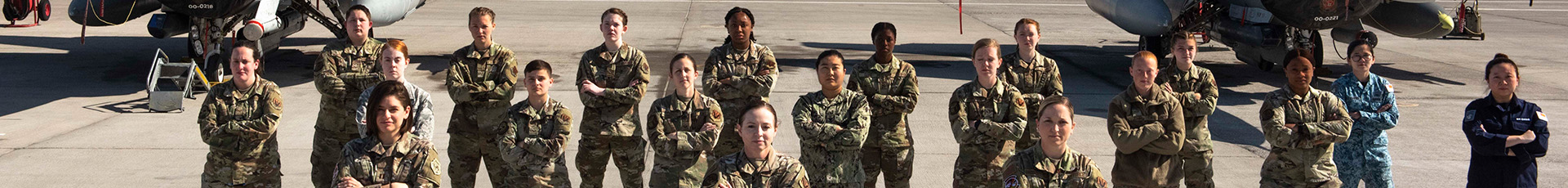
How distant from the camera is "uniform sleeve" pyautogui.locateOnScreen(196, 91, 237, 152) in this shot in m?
5.82

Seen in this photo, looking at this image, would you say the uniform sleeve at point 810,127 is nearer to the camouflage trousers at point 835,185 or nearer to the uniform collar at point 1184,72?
the camouflage trousers at point 835,185

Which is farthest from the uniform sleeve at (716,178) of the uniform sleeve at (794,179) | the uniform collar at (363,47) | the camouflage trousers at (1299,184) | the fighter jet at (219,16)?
the fighter jet at (219,16)

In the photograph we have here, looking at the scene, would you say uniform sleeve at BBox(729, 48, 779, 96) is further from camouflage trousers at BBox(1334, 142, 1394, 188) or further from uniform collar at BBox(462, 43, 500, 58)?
camouflage trousers at BBox(1334, 142, 1394, 188)

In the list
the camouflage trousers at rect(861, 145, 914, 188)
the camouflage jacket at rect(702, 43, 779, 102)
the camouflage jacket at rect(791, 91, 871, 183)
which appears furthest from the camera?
→ the camouflage jacket at rect(702, 43, 779, 102)

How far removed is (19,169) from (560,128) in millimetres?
4524

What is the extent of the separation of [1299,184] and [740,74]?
2.79 m

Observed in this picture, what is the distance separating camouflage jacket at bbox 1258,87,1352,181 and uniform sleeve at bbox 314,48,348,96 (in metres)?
4.69

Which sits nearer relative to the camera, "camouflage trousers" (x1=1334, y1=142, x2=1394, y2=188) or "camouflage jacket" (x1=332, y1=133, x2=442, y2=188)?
"camouflage jacket" (x1=332, y1=133, x2=442, y2=188)

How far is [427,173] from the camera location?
4562mm

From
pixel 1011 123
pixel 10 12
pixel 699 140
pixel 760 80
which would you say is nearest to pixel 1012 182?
pixel 1011 123

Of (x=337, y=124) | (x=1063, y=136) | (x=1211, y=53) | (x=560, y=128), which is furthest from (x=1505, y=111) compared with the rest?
(x=1211, y=53)

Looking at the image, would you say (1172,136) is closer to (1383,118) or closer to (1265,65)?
(1383,118)

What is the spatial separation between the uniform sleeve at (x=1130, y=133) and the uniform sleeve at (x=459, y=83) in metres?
3.15

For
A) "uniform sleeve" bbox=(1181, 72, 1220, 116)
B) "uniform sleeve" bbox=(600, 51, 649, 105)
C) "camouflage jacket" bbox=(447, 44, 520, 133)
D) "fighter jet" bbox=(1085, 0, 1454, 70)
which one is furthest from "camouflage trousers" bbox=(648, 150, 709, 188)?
"fighter jet" bbox=(1085, 0, 1454, 70)
